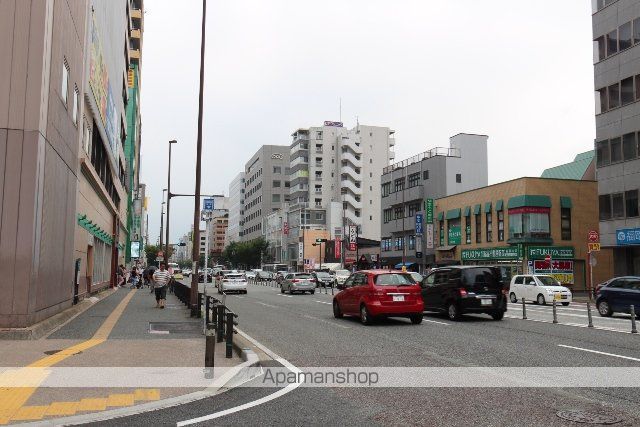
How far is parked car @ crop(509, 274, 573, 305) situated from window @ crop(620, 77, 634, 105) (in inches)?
548

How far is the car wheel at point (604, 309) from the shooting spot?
2104 cm

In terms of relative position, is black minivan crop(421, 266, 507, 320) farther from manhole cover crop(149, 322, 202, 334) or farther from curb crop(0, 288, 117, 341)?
curb crop(0, 288, 117, 341)

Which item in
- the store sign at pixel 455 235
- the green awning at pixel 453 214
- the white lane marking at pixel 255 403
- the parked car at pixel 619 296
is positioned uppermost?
the green awning at pixel 453 214

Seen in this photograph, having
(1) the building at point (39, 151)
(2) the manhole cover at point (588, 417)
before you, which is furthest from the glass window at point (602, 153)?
(2) the manhole cover at point (588, 417)

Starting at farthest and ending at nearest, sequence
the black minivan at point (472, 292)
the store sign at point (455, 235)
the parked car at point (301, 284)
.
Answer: the store sign at point (455, 235), the parked car at point (301, 284), the black minivan at point (472, 292)

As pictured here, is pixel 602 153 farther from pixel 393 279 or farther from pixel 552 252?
pixel 393 279

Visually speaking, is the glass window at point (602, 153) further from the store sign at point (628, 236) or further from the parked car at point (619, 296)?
the parked car at point (619, 296)

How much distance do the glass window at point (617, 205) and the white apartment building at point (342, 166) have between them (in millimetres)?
75727

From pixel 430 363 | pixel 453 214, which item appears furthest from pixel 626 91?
pixel 430 363

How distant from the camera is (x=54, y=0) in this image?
1438cm

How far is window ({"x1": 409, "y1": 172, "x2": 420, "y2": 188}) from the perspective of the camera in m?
67.0

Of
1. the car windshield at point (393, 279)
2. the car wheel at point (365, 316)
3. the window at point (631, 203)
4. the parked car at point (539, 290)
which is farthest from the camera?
the window at point (631, 203)

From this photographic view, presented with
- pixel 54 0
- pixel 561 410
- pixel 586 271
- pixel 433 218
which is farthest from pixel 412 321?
pixel 433 218

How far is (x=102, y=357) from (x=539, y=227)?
1647 inches
